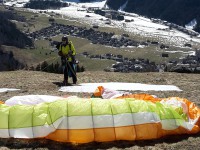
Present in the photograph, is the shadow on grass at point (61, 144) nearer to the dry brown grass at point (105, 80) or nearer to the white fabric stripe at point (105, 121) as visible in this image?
the dry brown grass at point (105, 80)

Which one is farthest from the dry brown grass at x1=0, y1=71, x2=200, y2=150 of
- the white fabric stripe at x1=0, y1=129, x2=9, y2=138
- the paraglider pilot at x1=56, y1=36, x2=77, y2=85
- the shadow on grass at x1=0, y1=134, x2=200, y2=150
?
the paraglider pilot at x1=56, y1=36, x2=77, y2=85

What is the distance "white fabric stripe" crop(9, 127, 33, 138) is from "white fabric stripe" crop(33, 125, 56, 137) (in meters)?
0.23

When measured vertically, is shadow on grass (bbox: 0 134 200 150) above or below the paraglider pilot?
below

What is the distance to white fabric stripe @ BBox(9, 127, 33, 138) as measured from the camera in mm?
16797

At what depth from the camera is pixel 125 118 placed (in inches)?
674

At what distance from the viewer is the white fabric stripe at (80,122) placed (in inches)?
655

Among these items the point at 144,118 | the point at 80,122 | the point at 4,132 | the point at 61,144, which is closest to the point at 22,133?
the point at 4,132

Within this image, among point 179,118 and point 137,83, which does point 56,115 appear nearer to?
point 179,118

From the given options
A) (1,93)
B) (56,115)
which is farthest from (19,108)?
(1,93)

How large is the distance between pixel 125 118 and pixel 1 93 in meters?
13.6

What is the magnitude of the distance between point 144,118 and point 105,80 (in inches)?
702

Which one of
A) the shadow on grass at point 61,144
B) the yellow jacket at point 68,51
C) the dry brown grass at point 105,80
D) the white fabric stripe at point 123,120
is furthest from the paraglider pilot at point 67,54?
the shadow on grass at point 61,144

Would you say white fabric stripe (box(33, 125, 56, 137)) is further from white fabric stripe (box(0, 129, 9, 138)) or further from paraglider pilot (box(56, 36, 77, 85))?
paraglider pilot (box(56, 36, 77, 85))

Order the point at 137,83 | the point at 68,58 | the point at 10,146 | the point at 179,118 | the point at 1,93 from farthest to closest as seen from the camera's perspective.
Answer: the point at 137,83 < the point at 68,58 < the point at 1,93 < the point at 179,118 < the point at 10,146
